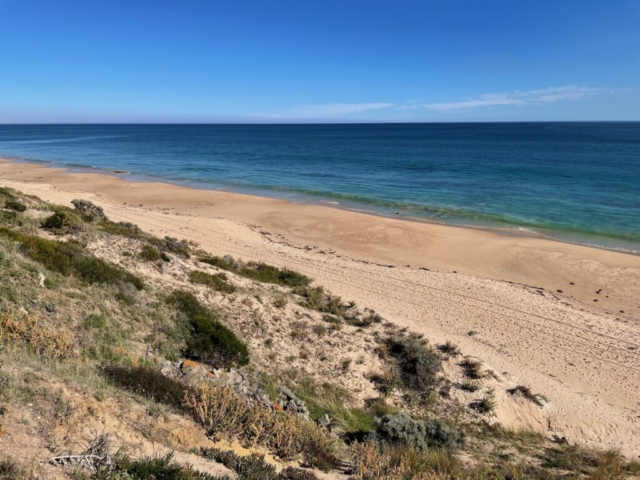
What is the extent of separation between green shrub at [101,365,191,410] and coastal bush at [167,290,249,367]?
2.02m

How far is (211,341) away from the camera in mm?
9406

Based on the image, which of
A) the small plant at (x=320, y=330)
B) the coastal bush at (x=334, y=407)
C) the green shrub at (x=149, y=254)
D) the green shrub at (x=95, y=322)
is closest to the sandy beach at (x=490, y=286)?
the small plant at (x=320, y=330)

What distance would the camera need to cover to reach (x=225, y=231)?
2467cm

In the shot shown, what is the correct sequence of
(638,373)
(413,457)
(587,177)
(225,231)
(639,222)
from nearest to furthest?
(413,457) → (638,373) → (225,231) → (639,222) → (587,177)

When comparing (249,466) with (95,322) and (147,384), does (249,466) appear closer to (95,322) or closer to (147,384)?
(147,384)

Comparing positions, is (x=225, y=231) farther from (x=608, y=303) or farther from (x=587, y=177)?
(x=587, y=177)

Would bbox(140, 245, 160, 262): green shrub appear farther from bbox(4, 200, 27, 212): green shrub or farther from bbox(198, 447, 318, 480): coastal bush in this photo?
bbox(198, 447, 318, 480): coastal bush

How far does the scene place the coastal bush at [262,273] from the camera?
14.8 m

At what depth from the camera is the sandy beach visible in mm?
10711

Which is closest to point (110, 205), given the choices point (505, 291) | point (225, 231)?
point (225, 231)

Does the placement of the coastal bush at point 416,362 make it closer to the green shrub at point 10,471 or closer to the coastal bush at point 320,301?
the coastal bush at point 320,301

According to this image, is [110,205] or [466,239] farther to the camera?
[110,205]

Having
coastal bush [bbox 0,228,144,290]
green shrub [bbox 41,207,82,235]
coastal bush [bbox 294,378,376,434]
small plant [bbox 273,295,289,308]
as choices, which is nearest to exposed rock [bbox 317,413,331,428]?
coastal bush [bbox 294,378,376,434]

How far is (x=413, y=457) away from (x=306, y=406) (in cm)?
281
